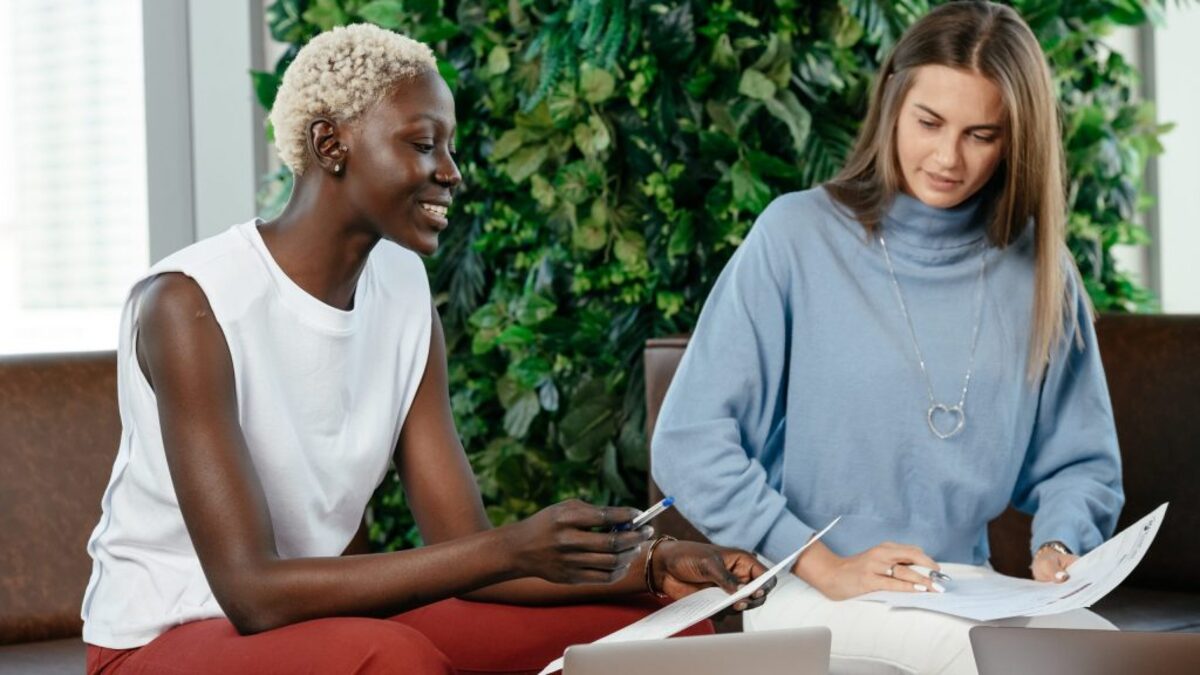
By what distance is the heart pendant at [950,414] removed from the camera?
6.33ft

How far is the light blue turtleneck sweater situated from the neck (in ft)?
1.63

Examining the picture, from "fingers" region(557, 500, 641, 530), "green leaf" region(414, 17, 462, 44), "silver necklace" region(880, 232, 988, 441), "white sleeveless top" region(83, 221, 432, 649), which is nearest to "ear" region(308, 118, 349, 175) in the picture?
"white sleeveless top" region(83, 221, 432, 649)

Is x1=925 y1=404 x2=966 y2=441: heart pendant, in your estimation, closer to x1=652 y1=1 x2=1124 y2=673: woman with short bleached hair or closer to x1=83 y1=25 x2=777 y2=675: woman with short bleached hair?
x1=652 y1=1 x2=1124 y2=673: woman with short bleached hair

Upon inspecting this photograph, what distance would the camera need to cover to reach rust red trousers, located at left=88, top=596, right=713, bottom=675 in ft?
4.39

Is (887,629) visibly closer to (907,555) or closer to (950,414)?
(907,555)

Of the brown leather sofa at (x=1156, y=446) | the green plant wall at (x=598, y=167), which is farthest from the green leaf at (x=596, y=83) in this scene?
the brown leather sofa at (x=1156, y=446)

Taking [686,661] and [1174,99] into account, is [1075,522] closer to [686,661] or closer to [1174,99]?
[686,661]

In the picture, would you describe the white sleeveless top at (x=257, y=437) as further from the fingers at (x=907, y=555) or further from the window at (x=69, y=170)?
the window at (x=69, y=170)

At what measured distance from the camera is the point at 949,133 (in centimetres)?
192

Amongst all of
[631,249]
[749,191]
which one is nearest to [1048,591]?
[749,191]

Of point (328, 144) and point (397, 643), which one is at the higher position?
point (328, 144)

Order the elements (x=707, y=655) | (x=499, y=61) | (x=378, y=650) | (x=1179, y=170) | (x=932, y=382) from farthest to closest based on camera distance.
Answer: (x=1179, y=170) < (x=499, y=61) < (x=932, y=382) < (x=378, y=650) < (x=707, y=655)

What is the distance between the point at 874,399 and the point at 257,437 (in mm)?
781

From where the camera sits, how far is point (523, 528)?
140 cm
